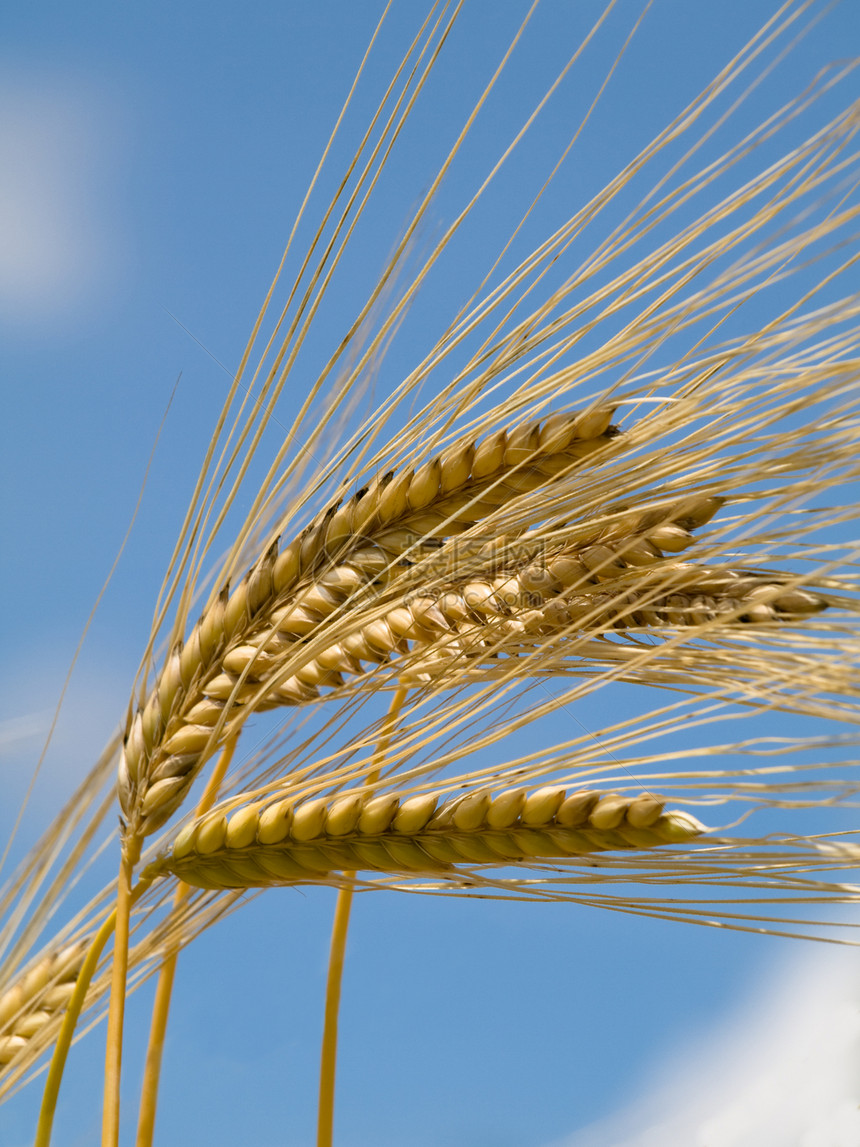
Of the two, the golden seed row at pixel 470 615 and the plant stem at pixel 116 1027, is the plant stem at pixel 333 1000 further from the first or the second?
the plant stem at pixel 116 1027

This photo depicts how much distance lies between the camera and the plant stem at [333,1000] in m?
0.76

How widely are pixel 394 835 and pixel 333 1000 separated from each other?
0.25 meters

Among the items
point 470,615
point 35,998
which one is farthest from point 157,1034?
point 470,615

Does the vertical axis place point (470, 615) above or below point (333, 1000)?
above

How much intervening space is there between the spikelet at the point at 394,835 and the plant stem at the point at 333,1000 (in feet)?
0.27

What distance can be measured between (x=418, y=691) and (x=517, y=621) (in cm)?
10

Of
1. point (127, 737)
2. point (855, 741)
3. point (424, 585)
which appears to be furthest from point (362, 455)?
point (855, 741)

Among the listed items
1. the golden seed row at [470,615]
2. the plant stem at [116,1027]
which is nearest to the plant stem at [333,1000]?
the golden seed row at [470,615]

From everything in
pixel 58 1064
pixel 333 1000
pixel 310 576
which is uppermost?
pixel 310 576

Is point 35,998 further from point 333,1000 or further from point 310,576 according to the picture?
point 310,576

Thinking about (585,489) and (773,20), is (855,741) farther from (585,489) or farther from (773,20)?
(773,20)

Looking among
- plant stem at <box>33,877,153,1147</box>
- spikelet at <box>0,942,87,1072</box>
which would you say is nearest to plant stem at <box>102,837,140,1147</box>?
plant stem at <box>33,877,153,1147</box>

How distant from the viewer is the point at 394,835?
0.63m

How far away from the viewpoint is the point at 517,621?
2.23 ft
